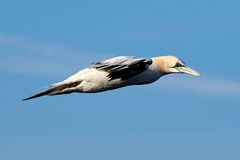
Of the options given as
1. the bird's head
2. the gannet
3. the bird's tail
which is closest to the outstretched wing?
the gannet

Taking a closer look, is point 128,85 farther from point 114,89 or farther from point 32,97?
point 32,97

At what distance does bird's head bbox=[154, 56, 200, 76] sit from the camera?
37.2 m

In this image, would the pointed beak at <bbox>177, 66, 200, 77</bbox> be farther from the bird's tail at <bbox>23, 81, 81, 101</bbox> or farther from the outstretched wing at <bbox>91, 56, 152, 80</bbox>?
the bird's tail at <bbox>23, 81, 81, 101</bbox>

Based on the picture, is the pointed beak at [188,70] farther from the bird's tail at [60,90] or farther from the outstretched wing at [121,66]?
the bird's tail at [60,90]

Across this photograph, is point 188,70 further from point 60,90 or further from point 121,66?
point 60,90

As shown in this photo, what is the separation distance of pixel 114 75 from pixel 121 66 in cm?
58

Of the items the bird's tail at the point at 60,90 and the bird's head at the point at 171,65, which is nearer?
the bird's tail at the point at 60,90

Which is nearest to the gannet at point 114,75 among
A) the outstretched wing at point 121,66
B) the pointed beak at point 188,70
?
the outstretched wing at point 121,66

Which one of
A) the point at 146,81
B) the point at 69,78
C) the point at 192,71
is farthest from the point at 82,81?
the point at 192,71

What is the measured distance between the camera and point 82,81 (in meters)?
35.4

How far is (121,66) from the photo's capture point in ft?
112

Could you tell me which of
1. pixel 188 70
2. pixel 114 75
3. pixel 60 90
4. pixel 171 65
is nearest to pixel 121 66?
pixel 114 75

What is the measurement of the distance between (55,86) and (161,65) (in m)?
5.47

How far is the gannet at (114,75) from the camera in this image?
34.3m
